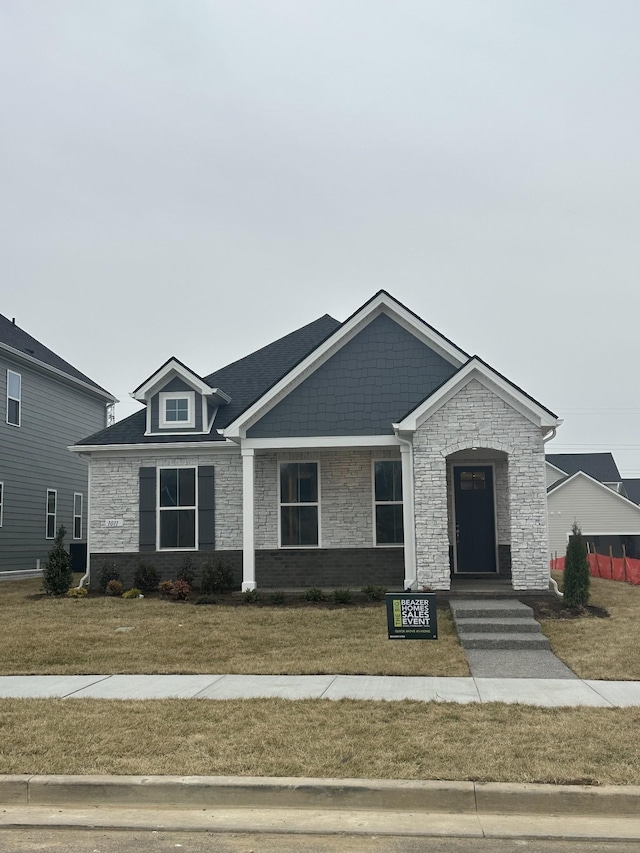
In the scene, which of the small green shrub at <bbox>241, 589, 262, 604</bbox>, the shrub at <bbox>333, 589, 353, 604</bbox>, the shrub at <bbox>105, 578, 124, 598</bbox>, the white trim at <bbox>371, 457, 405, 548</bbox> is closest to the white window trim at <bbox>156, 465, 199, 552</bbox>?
the shrub at <bbox>105, 578, 124, 598</bbox>

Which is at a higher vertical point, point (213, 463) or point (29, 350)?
point (29, 350)

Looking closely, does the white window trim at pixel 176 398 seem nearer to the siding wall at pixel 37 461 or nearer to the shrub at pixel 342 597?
the shrub at pixel 342 597

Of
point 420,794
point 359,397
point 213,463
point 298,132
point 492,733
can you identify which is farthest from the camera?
point 213,463

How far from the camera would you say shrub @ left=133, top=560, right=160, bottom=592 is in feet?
59.8

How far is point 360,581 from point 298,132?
9269 mm

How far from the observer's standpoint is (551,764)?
20.7 ft

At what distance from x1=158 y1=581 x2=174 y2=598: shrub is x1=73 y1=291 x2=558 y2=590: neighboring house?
1.27m

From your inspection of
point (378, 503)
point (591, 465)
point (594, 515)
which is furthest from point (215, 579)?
point (591, 465)

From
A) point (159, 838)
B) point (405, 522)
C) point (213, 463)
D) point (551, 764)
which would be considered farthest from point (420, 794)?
point (213, 463)

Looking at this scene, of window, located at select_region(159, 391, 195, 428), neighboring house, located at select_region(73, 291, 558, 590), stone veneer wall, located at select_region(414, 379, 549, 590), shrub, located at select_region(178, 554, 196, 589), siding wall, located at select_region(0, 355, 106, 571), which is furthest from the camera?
siding wall, located at select_region(0, 355, 106, 571)

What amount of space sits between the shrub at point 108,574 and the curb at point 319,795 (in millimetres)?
12725

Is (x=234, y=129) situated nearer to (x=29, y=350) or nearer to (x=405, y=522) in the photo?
(x=405, y=522)

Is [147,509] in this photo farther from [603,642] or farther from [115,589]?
[603,642]

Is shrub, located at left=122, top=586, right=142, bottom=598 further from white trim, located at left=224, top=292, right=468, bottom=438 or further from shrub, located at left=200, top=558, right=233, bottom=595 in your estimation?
white trim, located at left=224, top=292, right=468, bottom=438
